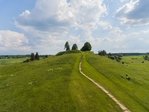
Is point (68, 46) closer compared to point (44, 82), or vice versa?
point (44, 82)

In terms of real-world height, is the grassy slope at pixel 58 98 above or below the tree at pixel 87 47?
below

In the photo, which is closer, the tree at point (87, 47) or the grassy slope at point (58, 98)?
the grassy slope at point (58, 98)

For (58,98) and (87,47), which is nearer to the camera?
(58,98)

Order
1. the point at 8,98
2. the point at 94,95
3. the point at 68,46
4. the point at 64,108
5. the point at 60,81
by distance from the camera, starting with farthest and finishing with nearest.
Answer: the point at 68,46, the point at 60,81, the point at 8,98, the point at 94,95, the point at 64,108

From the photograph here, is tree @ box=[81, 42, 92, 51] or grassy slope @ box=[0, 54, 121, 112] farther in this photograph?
tree @ box=[81, 42, 92, 51]

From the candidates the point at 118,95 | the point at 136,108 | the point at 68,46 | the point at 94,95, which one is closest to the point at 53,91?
the point at 94,95

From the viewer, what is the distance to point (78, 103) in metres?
38.4

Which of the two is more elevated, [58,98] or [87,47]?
[87,47]

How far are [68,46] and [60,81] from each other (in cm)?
14491

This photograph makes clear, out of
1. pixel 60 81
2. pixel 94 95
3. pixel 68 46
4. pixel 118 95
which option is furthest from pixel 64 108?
pixel 68 46

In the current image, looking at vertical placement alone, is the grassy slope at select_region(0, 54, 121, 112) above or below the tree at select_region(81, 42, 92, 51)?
below

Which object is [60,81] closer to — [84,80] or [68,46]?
[84,80]

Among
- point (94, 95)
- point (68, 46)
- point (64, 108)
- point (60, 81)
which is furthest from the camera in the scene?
point (68, 46)

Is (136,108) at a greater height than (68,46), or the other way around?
(68,46)
